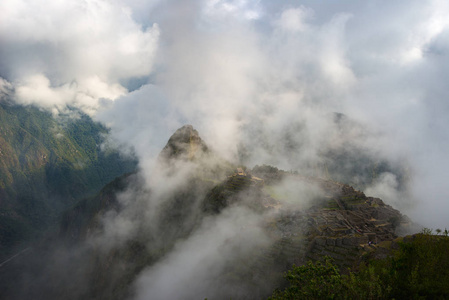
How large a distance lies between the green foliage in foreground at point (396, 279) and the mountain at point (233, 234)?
29458 millimetres

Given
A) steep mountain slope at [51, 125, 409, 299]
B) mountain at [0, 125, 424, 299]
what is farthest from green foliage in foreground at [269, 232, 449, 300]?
steep mountain slope at [51, 125, 409, 299]

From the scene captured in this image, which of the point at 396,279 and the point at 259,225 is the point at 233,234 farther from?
the point at 396,279

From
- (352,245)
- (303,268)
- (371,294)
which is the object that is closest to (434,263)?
(371,294)

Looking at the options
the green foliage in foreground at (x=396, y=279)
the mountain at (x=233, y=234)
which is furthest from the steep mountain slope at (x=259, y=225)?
the green foliage in foreground at (x=396, y=279)

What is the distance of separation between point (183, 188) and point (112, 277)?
267ft

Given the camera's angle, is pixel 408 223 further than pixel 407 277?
Yes

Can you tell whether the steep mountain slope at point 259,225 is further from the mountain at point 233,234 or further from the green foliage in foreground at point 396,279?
the green foliage in foreground at point 396,279

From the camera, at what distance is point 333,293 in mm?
39750

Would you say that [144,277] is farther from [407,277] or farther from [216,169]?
[407,277]

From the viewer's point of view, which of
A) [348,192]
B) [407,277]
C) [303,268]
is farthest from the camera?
[348,192]

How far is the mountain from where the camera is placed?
279ft

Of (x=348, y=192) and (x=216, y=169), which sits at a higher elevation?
(x=216, y=169)

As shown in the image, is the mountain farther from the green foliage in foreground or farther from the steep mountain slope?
the green foliage in foreground

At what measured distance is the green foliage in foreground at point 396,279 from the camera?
35.8m
